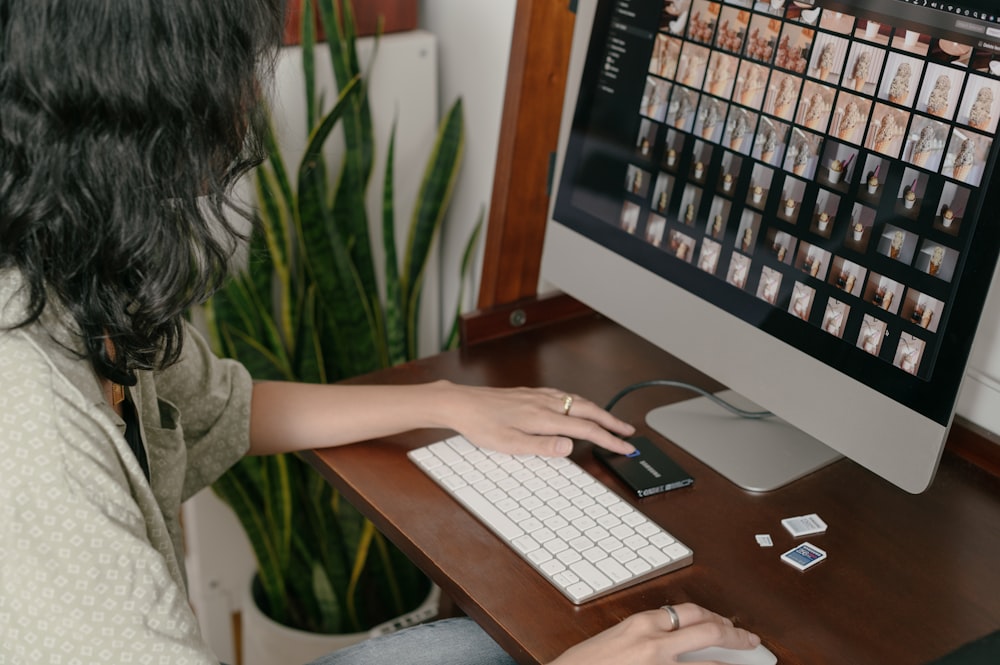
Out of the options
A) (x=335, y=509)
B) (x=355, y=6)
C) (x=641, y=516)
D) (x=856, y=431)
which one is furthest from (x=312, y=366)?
(x=856, y=431)

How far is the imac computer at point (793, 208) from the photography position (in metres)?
0.94

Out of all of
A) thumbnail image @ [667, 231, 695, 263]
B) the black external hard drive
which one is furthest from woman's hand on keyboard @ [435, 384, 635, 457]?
thumbnail image @ [667, 231, 695, 263]

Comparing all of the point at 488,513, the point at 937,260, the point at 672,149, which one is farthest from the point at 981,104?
the point at 488,513

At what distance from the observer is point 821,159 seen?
1027 millimetres

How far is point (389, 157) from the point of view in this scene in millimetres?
1589

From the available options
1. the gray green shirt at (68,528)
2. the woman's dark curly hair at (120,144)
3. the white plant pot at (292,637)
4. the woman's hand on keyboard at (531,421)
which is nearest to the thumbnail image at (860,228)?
the woman's hand on keyboard at (531,421)

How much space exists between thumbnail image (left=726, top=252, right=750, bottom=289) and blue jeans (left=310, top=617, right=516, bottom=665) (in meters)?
0.46

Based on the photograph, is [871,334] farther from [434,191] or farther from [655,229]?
[434,191]

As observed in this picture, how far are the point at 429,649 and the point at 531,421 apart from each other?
264 millimetres

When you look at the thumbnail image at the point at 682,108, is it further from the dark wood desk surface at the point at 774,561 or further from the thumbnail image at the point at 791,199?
the dark wood desk surface at the point at 774,561

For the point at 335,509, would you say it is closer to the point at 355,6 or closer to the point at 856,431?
the point at 355,6

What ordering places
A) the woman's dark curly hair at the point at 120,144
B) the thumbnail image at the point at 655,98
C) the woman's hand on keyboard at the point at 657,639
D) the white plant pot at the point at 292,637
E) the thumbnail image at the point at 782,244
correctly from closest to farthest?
1. the woman's dark curly hair at the point at 120,144
2. the woman's hand on keyboard at the point at 657,639
3. the thumbnail image at the point at 782,244
4. the thumbnail image at the point at 655,98
5. the white plant pot at the point at 292,637

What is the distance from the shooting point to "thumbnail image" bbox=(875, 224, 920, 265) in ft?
3.19

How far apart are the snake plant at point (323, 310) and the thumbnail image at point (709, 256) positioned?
573 mm
